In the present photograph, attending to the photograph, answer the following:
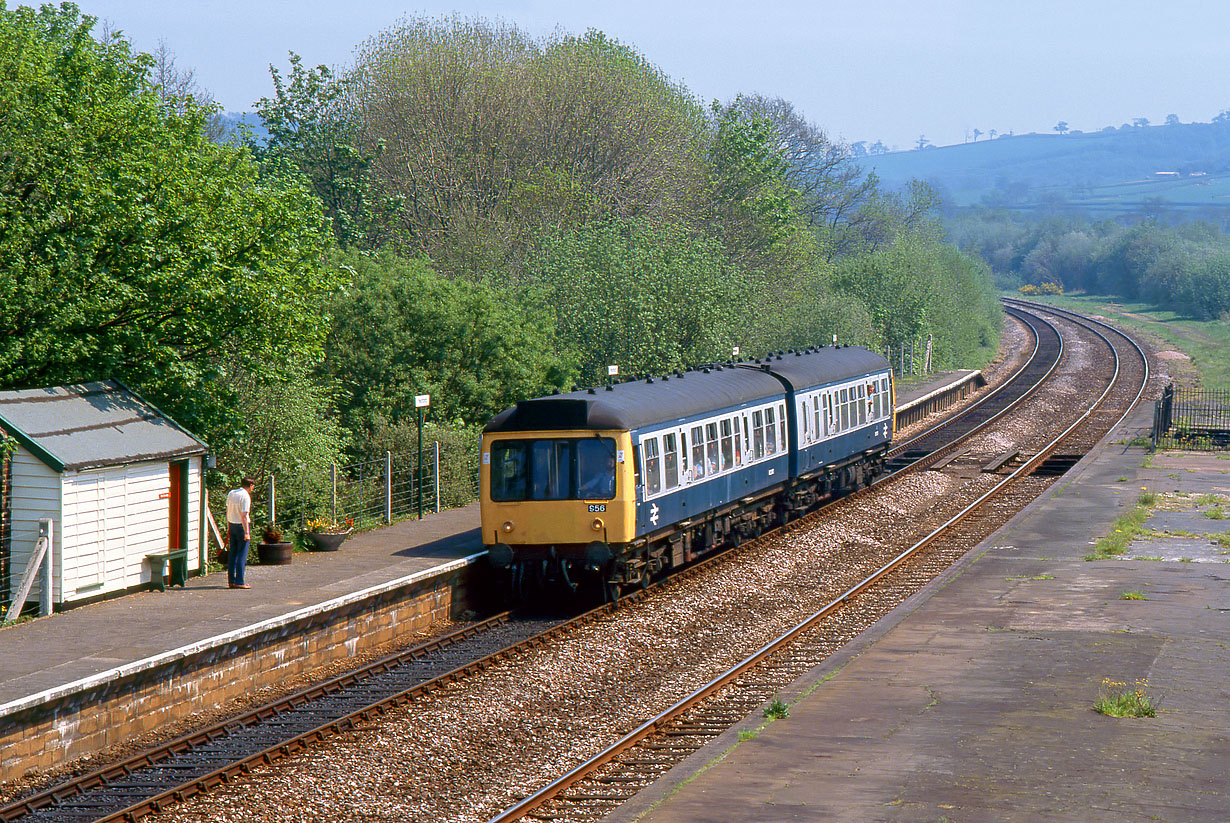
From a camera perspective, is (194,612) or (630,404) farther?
(630,404)

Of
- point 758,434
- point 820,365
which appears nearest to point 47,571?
point 758,434

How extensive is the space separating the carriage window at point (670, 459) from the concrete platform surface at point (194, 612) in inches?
124

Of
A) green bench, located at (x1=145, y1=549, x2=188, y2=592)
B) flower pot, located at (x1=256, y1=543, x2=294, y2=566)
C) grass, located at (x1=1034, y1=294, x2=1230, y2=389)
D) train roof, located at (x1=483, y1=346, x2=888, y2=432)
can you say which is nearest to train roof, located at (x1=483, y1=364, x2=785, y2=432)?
train roof, located at (x1=483, y1=346, x2=888, y2=432)

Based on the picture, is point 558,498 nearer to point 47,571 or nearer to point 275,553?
point 275,553

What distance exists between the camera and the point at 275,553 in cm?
1962

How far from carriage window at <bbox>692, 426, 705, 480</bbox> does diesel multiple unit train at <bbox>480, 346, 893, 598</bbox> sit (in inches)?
0.9

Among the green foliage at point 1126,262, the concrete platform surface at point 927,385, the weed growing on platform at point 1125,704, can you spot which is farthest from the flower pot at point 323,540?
the green foliage at point 1126,262

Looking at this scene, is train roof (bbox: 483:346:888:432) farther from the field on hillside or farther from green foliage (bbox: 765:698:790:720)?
the field on hillside

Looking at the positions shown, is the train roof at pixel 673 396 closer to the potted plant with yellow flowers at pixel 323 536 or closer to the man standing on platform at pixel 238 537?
the potted plant with yellow flowers at pixel 323 536

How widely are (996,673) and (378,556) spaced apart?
9.79 meters

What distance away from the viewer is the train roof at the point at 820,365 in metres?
27.5

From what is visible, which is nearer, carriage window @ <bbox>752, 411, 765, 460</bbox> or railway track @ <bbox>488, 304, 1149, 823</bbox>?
railway track @ <bbox>488, 304, 1149, 823</bbox>

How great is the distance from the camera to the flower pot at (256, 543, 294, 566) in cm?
1961

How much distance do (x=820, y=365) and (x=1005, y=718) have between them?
57.7ft
